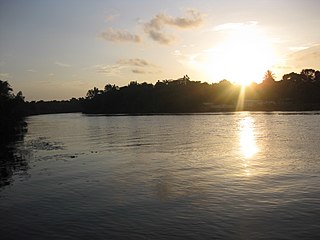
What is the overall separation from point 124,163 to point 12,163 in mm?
12882

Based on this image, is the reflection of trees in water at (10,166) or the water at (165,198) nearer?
the water at (165,198)

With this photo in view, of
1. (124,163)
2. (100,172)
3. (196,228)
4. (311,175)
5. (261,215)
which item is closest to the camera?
(196,228)

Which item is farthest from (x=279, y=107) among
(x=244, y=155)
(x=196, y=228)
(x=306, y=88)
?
(x=196, y=228)

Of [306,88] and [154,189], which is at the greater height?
[306,88]

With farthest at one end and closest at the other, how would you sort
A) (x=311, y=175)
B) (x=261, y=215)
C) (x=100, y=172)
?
(x=100, y=172) < (x=311, y=175) < (x=261, y=215)

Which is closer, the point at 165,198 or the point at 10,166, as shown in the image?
the point at 165,198

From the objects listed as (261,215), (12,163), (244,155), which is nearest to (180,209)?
(261,215)

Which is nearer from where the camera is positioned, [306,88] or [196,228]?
[196,228]

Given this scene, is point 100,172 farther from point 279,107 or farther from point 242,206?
point 279,107

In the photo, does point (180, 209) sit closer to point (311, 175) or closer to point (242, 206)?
point (242, 206)

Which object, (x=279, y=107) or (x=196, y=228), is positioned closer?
(x=196, y=228)

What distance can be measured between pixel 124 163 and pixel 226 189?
1488 cm

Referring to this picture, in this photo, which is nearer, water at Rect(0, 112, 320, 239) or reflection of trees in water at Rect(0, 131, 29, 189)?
water at Rect(0, 112, 320, 239)

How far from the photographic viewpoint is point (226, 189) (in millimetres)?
22953
